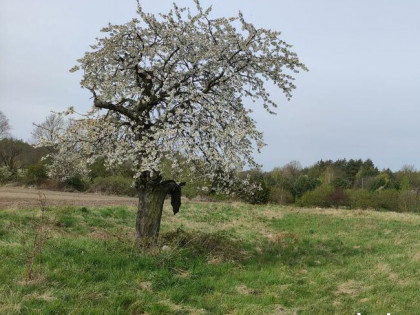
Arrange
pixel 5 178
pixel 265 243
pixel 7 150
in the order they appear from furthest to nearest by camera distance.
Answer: pixel 7 150 < pixel 5 178 < pixel 265 243

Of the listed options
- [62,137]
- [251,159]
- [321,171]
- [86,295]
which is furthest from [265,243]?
[321,171]

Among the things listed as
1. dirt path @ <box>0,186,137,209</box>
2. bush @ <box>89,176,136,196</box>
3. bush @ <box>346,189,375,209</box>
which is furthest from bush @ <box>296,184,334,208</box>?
dirt path @ <box>0,186,137,209</box>

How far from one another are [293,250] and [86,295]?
31.0 ft

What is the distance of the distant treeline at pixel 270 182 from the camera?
14305mm

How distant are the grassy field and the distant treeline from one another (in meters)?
2.02

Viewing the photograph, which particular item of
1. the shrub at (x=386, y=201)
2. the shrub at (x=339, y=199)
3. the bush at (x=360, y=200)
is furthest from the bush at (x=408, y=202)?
the shrub at (x=339, y=199)

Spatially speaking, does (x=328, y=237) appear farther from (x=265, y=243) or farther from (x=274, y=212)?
(x=274, y=212)

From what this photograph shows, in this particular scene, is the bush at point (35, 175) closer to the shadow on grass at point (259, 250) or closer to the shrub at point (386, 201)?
the shadow on grass at point (259, 250)

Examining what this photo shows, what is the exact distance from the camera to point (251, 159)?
38.0 feet

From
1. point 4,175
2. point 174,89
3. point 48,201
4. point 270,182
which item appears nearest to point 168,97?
point 174,89

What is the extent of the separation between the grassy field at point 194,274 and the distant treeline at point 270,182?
2.02 metres

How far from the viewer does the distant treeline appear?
1430cm

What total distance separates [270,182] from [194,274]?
60975 millimetres

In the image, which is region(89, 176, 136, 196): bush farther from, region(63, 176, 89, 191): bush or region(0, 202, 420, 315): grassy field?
region(0, 202, 420, 315): grassy field
